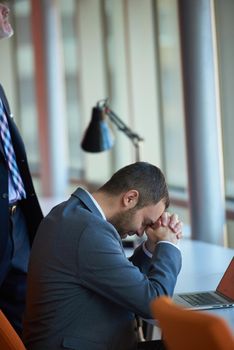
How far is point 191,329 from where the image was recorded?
1.41 metres

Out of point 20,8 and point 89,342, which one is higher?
point 20,8

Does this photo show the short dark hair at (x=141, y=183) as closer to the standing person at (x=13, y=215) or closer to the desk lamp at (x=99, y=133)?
the standing person at (x=13, y=215)

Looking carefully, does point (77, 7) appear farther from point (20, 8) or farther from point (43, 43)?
point (20, 8)

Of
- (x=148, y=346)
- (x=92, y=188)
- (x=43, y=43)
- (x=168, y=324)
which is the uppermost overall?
(x=43, y=43)

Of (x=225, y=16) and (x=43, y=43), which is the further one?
(x=43, y=43)

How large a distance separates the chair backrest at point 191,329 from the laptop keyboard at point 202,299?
780 mm

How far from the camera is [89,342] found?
7.02ft

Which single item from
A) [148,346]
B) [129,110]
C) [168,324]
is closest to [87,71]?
[129,110]

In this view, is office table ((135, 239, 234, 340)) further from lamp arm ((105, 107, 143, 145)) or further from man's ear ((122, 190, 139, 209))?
lamp arm ((105, 107, 143, 145))

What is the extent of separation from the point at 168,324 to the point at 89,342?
0.69 meters

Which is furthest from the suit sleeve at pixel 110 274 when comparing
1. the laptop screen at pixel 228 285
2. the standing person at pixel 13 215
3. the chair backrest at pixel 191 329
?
the standing person at pixel 13 215

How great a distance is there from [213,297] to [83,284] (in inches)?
20.0

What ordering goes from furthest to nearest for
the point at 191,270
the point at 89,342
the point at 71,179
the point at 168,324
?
the point at 71,179 → the point at 191,270 → the point at 89,342 → the point at 168,324

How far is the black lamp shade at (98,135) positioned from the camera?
3.89m
